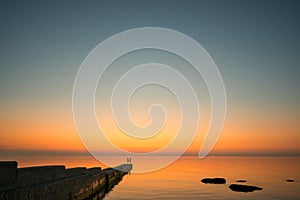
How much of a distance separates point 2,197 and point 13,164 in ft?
16.6

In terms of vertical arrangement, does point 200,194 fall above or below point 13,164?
below

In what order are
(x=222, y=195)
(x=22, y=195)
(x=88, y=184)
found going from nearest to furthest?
(x=22, y=195)
(x=88, y=184)
(x=222, y=195)

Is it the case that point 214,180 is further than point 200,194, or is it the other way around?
point 214,180

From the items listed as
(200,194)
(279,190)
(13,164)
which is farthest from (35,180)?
(279,190)

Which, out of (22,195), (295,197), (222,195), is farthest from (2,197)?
(295,197)

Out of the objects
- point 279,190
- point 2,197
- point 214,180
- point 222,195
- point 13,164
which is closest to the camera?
point 2,197

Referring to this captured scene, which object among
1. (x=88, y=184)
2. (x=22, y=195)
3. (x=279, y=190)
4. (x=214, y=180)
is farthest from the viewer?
(x=214, y=180)

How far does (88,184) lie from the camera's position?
2773cm

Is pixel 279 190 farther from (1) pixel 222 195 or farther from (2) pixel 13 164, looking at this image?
(2) pixel 13 164

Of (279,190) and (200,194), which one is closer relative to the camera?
(200,194)

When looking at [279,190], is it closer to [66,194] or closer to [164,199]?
[164,199]

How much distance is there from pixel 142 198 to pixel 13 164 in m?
15.3

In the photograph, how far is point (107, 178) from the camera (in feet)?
131

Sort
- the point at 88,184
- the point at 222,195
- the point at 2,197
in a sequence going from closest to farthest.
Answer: the point at 2,197, the point at 88,184, the point at 222,195
